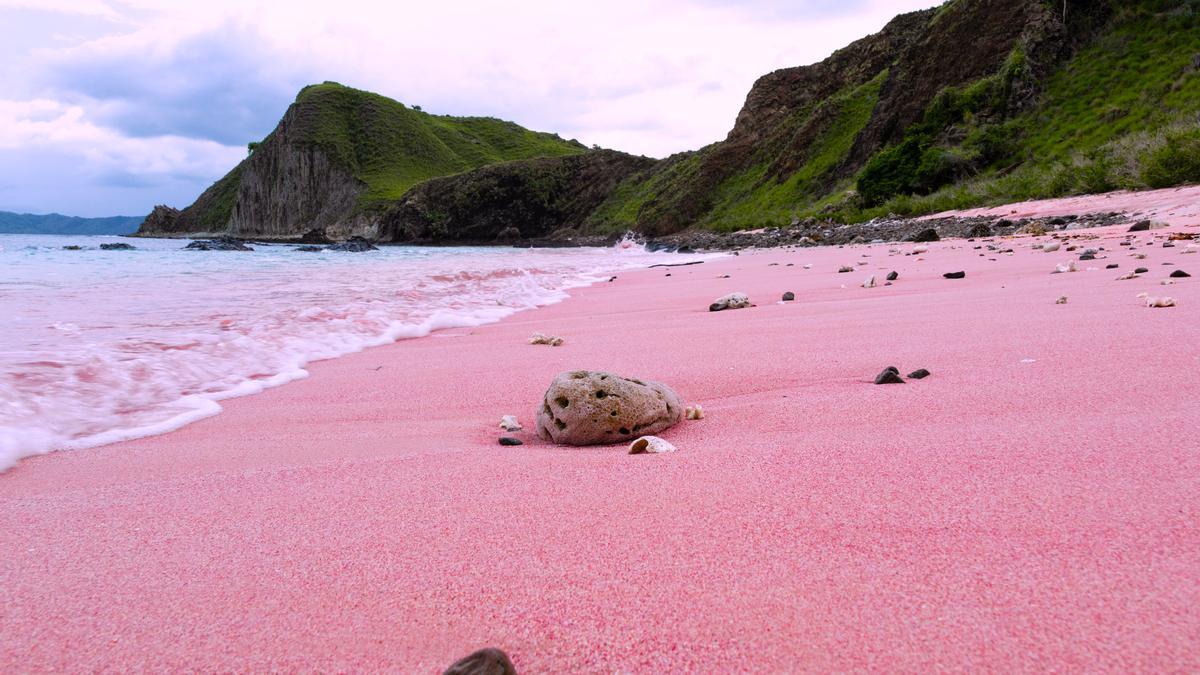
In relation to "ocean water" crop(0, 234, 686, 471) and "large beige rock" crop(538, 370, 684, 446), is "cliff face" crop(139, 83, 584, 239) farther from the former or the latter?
"large beige rock" crop(538, 370, 684, 446)

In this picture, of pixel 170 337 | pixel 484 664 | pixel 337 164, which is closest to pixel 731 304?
pixel 170 337

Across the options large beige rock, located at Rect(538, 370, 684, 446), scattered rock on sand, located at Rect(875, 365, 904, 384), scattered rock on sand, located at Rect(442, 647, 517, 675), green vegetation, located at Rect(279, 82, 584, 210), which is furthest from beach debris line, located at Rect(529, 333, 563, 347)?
green vegetation, located at Rect(279, 82, 584, 210)

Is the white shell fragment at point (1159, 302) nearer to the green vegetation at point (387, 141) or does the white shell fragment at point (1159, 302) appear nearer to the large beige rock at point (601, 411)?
the large beige rock at point (601, 411)

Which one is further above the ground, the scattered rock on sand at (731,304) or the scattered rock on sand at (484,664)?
the scattered rock on sand at (731,304)

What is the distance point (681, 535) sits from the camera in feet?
4.60

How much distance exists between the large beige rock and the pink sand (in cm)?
9

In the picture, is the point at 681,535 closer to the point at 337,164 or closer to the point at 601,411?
the point at 601,411

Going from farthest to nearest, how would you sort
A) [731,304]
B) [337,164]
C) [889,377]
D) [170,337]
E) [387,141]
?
[387,141] < [337,164] < [731,304] < [170,337] < [889,377]

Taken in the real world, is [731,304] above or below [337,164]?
below

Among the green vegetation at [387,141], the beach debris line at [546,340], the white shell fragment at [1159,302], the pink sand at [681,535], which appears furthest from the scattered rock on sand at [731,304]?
the green vegetation at [387,141]

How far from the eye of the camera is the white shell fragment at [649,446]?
210cm

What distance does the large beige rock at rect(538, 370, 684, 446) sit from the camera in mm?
2361

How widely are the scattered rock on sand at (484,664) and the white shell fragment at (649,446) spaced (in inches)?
45.8

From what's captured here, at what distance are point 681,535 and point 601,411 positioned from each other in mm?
977
